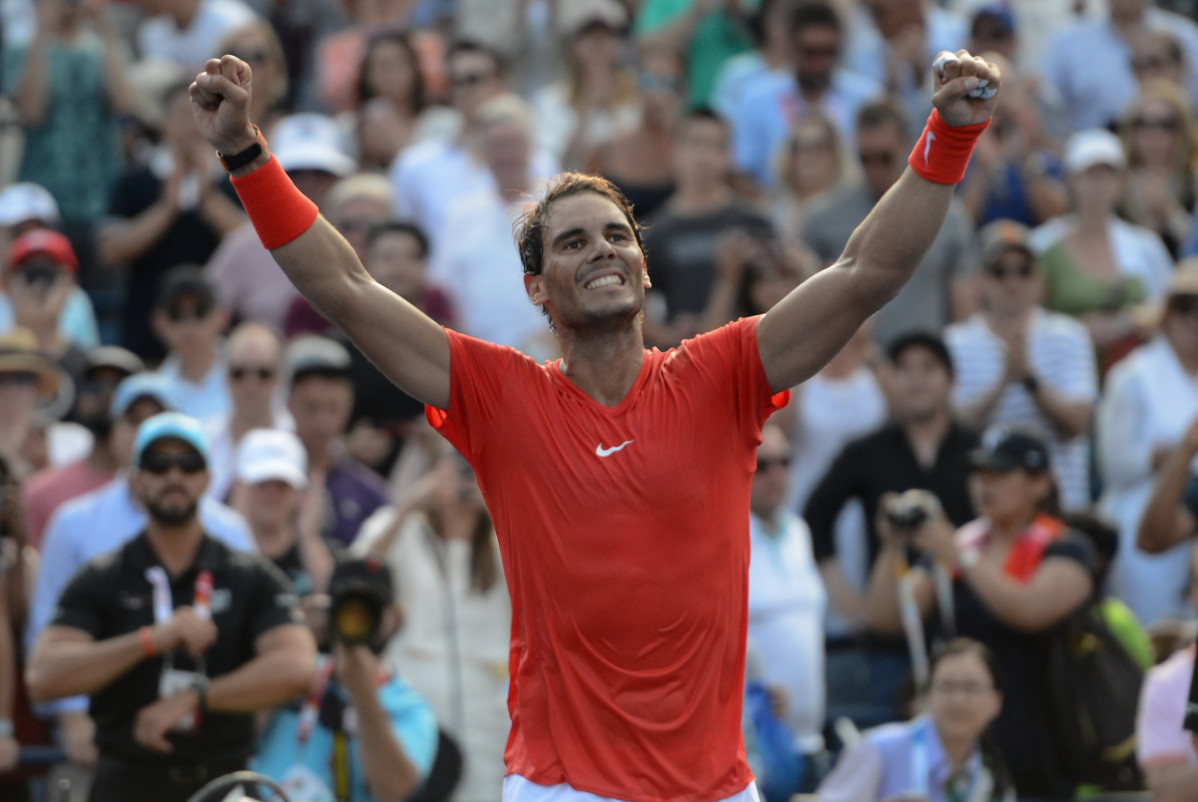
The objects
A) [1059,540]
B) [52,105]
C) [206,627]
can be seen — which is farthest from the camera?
[52,105]

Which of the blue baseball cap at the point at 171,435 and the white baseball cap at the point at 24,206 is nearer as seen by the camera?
the blue baseball cap at the point at 171,435

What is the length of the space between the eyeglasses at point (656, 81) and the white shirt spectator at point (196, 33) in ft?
9.26

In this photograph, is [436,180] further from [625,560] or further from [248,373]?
[625,560]

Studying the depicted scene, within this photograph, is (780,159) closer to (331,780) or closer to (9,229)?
(9,229)

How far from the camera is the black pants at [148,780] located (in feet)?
20.9

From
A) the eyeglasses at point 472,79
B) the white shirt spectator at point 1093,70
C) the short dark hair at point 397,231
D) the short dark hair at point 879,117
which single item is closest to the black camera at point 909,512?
the short dark hair at point 879,117

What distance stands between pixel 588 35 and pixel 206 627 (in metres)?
6.21

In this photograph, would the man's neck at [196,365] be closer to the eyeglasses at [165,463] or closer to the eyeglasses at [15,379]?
the eyeglasses at [15,379]

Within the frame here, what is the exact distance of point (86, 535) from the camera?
7.56 meters

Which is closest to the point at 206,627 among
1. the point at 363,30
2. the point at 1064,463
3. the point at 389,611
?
the point at 389,611

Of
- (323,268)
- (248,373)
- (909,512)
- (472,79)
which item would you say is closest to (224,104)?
(323,268)

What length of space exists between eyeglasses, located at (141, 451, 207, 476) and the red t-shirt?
2766mm

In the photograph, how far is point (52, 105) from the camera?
36.4ft

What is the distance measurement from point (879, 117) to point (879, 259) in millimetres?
6250
